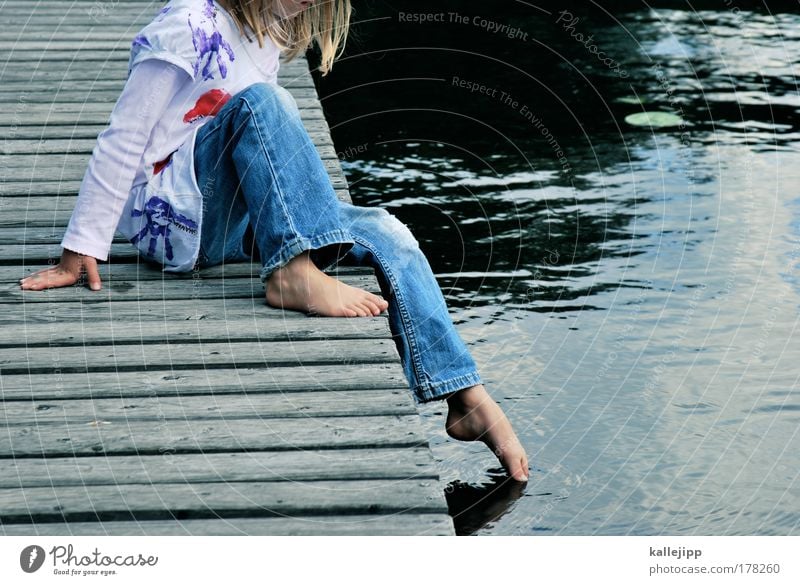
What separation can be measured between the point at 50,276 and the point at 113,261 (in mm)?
229

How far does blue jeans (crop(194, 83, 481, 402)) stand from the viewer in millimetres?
2881

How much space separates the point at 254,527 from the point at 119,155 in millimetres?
1156

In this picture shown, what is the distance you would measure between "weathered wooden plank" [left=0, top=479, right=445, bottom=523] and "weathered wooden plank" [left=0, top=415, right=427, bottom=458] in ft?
0.44

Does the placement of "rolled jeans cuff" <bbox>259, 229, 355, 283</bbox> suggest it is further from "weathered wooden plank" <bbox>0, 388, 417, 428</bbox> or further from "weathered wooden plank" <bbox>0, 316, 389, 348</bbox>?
"weathered wooden plank" <bbox>0, 388, 417, 428</bbox>

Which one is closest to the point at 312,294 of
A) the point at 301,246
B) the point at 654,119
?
the point at 301,246

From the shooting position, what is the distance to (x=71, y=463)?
2.29m

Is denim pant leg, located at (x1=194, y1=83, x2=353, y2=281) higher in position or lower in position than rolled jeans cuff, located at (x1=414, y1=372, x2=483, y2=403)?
higher

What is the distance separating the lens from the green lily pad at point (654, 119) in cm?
611

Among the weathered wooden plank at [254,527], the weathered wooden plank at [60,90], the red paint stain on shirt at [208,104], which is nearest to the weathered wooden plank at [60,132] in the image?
the weathered wooden plank at [60,90]

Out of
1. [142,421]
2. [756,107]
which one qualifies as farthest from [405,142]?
[142,421]

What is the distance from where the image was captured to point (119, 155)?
2893mm

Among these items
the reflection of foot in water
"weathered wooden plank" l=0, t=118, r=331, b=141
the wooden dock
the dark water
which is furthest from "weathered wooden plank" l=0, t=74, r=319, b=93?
the reflection of foot in water

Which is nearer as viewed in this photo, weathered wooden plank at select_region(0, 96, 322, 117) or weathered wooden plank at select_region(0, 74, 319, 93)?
weathered wooden plank at select_region(0, 96, 322, 117)
